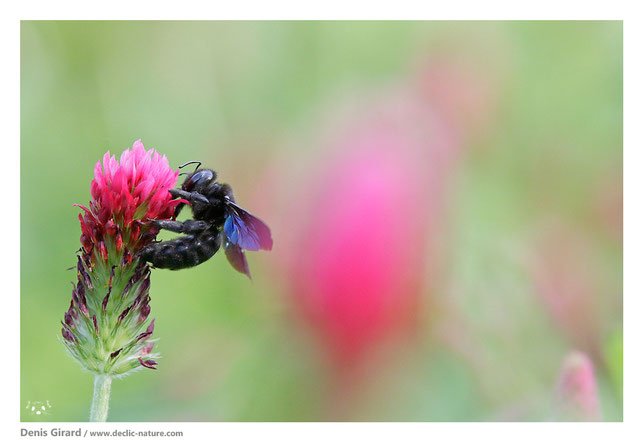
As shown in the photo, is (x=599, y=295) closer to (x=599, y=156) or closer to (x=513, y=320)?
(x=513, y=320)

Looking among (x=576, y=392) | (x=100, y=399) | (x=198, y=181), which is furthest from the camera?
(x=576, y=392)

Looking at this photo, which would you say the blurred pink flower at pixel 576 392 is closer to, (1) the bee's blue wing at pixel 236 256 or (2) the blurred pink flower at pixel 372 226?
(2) the blurred pink flower at pixel 372 226

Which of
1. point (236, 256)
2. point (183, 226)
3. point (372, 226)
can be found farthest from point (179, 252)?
point (372, 226)

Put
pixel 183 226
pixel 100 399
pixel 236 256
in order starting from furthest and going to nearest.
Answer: pixel 236 256 < pixel 183 226 < pixel 100 399

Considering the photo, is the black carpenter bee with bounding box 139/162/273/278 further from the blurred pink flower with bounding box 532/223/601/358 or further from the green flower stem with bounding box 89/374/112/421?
the blurred pink flower with bounding box 532/223/601/358

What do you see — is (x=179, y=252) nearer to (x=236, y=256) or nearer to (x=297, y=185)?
(x=236, y=256)

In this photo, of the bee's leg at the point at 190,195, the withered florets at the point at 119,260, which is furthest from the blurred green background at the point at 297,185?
the bee's leg at the point at 190,195
